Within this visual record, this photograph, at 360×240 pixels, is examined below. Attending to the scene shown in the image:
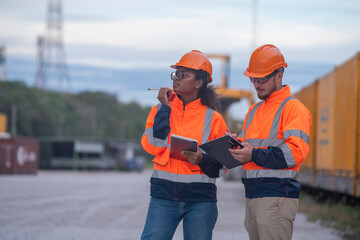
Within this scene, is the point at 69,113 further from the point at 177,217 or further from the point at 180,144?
the point at 180,144

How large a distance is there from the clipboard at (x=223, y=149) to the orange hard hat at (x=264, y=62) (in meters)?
0.57

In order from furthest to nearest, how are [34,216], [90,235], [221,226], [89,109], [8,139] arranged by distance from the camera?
1. [89,109]
2. [8,139]
3. [34,216]
4. [221,226]
5. [90,235]

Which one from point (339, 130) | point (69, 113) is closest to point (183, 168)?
point (339, 130)

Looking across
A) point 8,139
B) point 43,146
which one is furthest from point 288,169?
point 43,146

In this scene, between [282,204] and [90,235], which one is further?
[90,235]

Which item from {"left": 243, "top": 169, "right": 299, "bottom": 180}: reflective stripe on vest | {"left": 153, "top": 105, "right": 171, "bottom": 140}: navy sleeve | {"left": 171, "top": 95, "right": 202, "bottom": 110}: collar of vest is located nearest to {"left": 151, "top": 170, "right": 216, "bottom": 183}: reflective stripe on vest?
{"left": 153, "top": 105, "right": 171, "bottom": 140}: navy sleeve

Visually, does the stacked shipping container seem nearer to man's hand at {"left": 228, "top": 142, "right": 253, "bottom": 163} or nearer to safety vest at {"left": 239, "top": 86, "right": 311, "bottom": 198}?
safety vest at {"left": 239, "top": 86, "right": 311, "bottom": 198}

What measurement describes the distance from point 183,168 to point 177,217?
0.35 metres

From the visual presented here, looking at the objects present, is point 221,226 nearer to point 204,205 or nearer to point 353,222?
point 353,222

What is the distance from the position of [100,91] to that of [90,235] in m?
116

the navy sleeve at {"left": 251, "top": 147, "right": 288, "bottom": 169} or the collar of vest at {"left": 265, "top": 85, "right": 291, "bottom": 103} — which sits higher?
the collar of vest at {"left": 265, "top": 85, "right": 291, "bottom": 103}

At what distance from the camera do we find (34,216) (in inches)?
494

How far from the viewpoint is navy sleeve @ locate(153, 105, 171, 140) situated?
4.55 metres

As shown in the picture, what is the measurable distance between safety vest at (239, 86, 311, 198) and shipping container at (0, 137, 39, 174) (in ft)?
114
